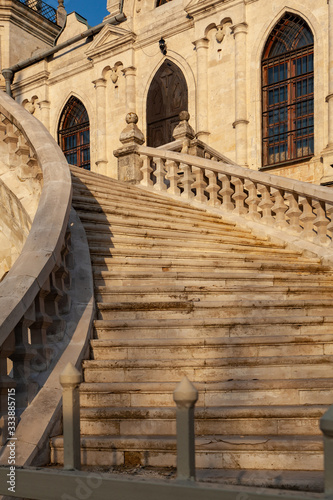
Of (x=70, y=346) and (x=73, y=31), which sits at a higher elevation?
(x=73, y=31)

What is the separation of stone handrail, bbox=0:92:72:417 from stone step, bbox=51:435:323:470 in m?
0.54

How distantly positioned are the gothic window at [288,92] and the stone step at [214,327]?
376 inches

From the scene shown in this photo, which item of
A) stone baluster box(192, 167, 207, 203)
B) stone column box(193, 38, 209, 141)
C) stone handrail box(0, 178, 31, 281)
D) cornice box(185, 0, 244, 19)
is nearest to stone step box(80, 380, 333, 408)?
stone handrail box(0, 178, 31, 281)

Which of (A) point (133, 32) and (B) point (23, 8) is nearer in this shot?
(A) point (133, 32)

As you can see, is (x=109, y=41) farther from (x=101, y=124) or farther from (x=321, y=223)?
(x=321, y=223)

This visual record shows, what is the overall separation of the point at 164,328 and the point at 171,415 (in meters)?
1.10

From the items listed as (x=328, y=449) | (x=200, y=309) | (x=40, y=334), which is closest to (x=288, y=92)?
(x=200, y=309)

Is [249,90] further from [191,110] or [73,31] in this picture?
[73,31]

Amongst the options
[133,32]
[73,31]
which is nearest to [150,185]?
[133,32]

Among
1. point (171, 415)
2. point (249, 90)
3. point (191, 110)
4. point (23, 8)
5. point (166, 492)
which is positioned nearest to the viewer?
point (166, 492)

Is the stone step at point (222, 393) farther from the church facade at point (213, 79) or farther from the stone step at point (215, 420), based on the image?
the church facade at point (213, 79)

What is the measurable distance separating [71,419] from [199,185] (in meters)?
7.61

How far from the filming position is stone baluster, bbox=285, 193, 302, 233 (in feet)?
25.6

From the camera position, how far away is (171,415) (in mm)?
3463
